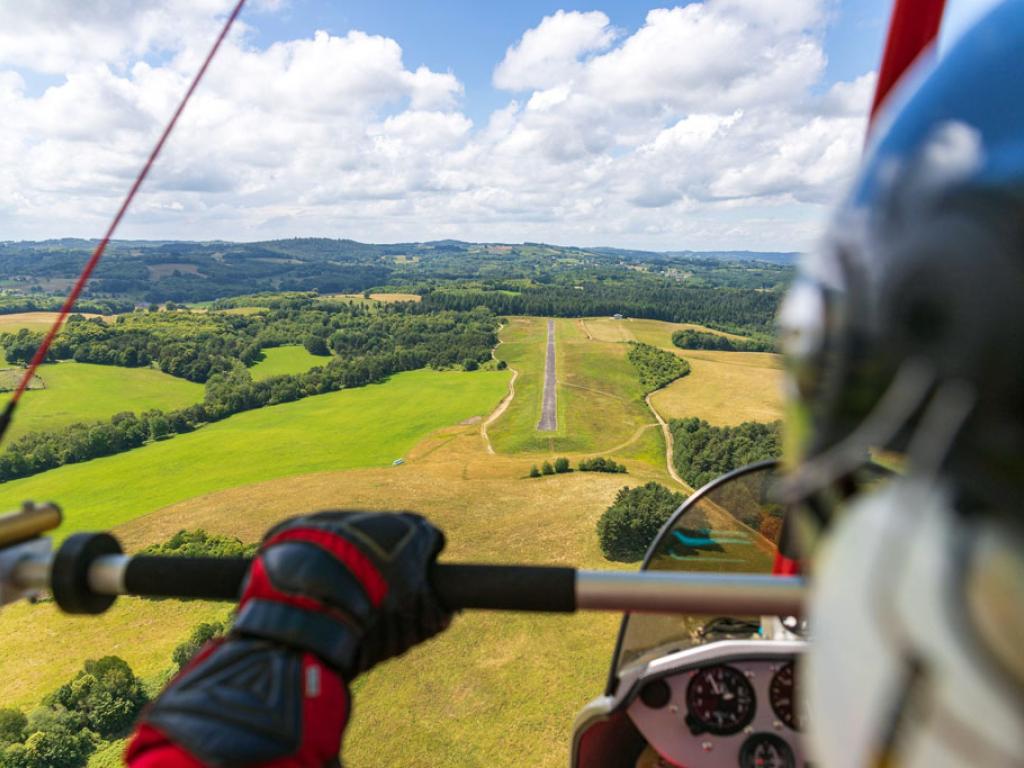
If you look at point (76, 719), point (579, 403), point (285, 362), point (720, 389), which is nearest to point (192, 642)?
point (76, 719)

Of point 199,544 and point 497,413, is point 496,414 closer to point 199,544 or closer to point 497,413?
point 497,413

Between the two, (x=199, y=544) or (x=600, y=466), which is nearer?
(x=199, y=544)

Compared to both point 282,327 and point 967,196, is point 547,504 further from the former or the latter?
point 282,327

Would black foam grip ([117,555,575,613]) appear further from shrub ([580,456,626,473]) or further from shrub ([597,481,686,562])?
shrub ([580,456,626,473])

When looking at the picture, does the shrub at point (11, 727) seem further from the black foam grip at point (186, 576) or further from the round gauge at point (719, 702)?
the round gauge at point (719, 702)

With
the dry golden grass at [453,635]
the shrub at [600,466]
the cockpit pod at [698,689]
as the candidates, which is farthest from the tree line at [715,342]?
the cockpit pod at [698,689]

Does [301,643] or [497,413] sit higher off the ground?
[301,643]

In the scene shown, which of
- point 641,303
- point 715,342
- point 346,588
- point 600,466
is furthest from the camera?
point 641,303
